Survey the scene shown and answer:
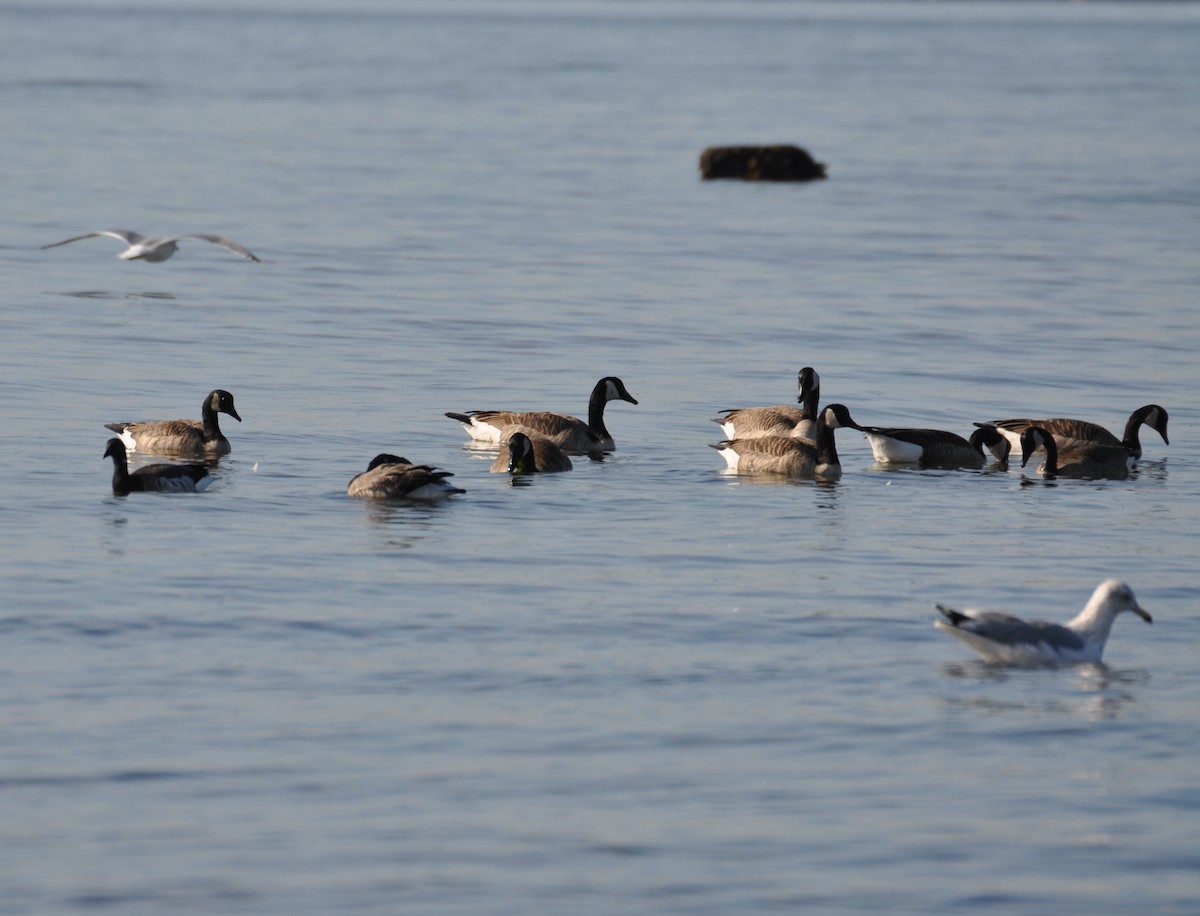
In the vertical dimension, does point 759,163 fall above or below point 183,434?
above

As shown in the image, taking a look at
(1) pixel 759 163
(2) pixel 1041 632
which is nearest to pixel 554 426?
(2) pixel 1041 632

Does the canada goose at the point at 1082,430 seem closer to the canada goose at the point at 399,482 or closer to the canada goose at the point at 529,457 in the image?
the canada goose at the point at 529,457

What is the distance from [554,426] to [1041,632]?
8.72 m

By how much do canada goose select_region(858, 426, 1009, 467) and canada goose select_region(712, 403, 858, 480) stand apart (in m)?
0.43

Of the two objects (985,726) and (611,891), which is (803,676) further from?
(611,891)

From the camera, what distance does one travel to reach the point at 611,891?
922 cm

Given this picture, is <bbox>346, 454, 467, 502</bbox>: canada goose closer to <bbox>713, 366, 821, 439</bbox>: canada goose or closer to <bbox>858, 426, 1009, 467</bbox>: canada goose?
<bbox>713, 366, 821, 439</bbox>: canada goose

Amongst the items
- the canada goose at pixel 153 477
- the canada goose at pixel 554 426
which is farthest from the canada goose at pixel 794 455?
the canada goose at pixel 153 477

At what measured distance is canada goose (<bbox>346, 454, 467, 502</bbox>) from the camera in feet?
56.6

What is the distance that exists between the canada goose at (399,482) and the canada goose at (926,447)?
16.1ft

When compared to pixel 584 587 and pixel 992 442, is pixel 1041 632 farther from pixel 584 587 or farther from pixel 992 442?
pixel 992 442

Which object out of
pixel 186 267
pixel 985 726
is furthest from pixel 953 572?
pixel 186 267

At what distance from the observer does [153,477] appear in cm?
1766

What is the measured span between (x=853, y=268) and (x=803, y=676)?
25748 millimetres
